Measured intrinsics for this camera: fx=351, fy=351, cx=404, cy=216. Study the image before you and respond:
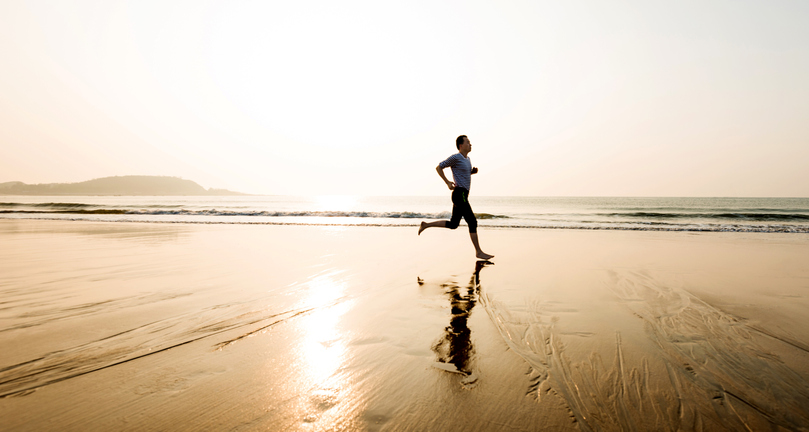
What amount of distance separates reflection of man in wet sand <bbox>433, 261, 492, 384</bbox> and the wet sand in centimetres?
2

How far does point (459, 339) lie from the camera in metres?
2.54

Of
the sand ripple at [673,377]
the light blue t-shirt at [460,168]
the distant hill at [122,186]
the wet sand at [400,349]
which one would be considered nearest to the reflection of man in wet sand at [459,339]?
the wet sand at [400,349]

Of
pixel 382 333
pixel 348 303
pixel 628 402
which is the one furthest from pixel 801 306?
pixel 348 303

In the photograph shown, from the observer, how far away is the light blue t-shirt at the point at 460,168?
6.20 metres

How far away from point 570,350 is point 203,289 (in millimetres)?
3752

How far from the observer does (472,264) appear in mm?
5812

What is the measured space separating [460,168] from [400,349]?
14.4 feet

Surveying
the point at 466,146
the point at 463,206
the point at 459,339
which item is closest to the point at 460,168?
the point at 466,146

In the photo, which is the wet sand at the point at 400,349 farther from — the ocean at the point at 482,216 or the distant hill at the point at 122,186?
the distant hill at the point at 122,186

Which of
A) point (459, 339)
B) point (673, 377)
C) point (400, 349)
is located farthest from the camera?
point (459, 339)

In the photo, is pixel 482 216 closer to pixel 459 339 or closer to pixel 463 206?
pixel 463 206

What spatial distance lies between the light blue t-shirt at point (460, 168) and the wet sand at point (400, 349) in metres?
1.90

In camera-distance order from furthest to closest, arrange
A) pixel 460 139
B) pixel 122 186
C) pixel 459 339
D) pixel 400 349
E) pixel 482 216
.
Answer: pixel 122 186 → pixel 482 216 → pixel 460 139 → pixel 459 339 → pixel 400 349

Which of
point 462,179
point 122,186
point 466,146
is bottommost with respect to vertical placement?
point 462,179
